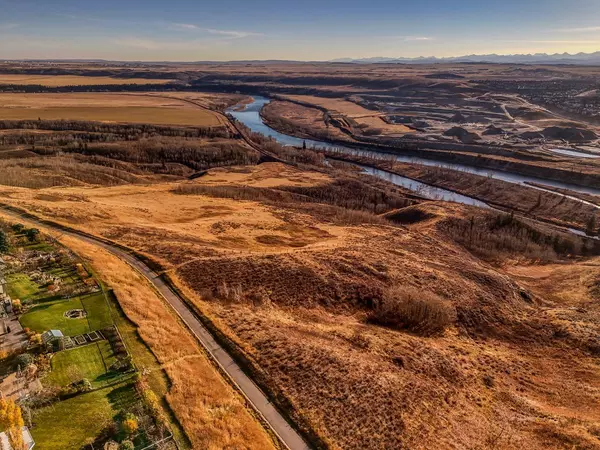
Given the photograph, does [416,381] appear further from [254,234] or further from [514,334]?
[254,234]

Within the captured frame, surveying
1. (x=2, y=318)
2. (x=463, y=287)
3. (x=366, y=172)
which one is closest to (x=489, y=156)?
(x=366, y=172)

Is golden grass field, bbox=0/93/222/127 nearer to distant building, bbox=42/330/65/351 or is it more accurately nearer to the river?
the river

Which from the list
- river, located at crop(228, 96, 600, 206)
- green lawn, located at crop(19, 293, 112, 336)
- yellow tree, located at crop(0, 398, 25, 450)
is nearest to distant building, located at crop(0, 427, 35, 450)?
yellow tree, located at crop(0, 398, 25, 450)

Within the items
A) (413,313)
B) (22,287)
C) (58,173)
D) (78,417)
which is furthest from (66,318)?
(58,173)

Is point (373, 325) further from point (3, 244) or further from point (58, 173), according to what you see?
point (58, 173)

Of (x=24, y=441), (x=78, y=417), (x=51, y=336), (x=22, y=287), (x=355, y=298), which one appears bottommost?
(x=355, y=298)

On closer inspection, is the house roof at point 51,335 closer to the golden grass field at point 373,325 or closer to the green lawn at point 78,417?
the golden grass field at point 373,325
